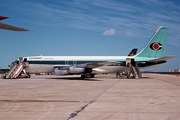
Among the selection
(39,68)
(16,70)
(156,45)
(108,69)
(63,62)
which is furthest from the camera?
(156,45)

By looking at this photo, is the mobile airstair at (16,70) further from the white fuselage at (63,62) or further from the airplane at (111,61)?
the white fuselage at (63,62)

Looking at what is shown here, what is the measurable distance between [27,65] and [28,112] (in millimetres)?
29991

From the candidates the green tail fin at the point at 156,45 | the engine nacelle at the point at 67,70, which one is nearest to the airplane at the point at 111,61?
the green tail fin at the point at 156,45

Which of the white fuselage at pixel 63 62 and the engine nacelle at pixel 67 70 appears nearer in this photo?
the engine nacelle at pixel 67 70

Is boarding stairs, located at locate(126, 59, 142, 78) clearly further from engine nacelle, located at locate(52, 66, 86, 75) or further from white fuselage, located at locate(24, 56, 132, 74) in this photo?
engine nacelle, located at locate(52, 66, 86, 75)

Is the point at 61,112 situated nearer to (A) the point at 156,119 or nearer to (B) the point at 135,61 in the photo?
(A) the point at 156,119

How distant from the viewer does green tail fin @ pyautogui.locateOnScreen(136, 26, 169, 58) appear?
125 ft

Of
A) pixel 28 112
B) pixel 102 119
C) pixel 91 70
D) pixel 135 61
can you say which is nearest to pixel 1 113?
pixel 28 112

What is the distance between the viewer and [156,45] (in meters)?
38.7

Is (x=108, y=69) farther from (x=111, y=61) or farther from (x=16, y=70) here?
(x=16, y=70)

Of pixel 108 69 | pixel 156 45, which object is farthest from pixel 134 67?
pixel 156 45

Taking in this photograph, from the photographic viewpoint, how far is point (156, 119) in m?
7.91

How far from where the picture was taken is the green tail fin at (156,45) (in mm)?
38250

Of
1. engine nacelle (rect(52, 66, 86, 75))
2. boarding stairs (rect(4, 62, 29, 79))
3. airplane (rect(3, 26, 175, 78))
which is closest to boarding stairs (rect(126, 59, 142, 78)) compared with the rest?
airplane (rect(3, 26, 175, 78))
